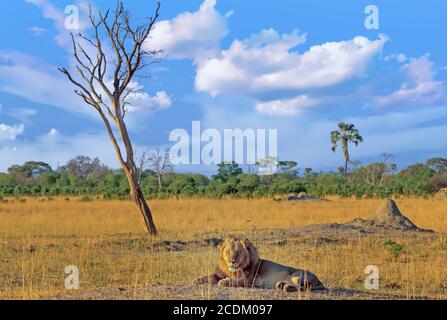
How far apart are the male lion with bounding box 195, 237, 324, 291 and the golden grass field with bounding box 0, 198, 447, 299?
0.82m

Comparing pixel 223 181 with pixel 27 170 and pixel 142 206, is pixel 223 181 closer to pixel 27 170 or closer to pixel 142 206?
pixel 27 170

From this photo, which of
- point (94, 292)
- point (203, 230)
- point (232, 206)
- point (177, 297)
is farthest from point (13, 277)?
point (232, 206)

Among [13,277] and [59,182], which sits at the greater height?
[59,182]

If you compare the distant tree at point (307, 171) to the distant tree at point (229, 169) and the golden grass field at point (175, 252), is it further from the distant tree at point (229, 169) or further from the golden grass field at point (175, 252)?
the golden grass field at point (175, 252)

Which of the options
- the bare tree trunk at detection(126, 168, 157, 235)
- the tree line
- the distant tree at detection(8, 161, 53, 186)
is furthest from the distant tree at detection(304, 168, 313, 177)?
the bare tree trunk at detection(126, 168, 157, 235)

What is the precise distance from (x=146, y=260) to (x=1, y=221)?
10898 millimetres

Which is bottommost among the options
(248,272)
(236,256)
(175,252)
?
(175,252)

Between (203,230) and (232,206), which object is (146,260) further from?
(232,206)

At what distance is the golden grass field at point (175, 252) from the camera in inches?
425

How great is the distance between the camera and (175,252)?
14.7 m

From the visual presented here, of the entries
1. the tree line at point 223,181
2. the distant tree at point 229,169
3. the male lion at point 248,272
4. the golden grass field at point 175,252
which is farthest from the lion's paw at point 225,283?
the distant tree at point 229,169

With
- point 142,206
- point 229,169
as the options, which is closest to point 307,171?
point 229,169

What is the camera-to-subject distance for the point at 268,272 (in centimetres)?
802

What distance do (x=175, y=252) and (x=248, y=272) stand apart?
22.8 ft
